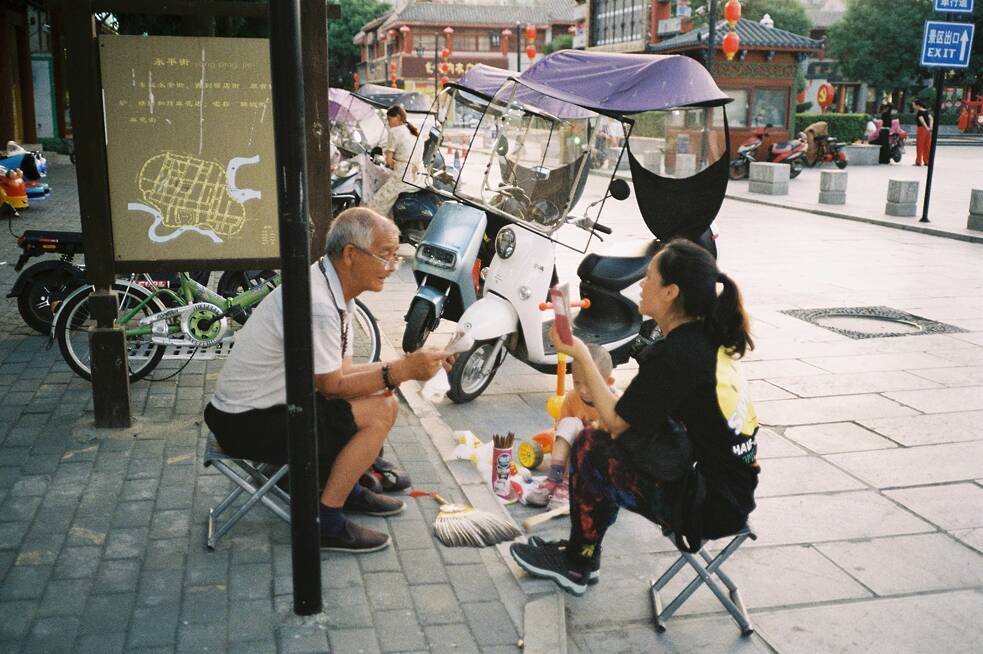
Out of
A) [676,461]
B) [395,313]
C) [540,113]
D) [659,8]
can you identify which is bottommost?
[395,313]

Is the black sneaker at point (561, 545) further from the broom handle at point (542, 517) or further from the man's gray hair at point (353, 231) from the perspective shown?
the man's gray hair at point (353, 231)

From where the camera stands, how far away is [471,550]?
149 inches

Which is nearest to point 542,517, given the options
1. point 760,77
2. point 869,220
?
point 869,220

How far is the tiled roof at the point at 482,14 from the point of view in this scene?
74600 mm

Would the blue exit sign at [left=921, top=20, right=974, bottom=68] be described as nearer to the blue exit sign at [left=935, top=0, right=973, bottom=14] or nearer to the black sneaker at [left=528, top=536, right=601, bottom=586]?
the blue exit sign at [left=935, top=0, right=973, bottom=14]

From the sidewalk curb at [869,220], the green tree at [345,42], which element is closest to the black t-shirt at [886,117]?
the sidewalk curb at [869,220]

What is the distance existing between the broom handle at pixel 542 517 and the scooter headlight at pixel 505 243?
83.4 inches

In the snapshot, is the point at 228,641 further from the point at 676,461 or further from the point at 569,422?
the point at 569,422

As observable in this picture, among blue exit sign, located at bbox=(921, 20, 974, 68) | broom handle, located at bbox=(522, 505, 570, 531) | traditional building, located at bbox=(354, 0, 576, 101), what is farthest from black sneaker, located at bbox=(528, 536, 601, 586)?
traditional building, located at bbox=(354, 0, 576, 101)

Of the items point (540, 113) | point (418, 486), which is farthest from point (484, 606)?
point (540, 113)

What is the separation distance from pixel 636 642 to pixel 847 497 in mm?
1800

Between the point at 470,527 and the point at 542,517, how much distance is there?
0.38 metres

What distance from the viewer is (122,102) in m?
4.83

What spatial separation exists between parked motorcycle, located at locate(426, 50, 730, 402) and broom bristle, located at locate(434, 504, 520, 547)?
1.50 m
